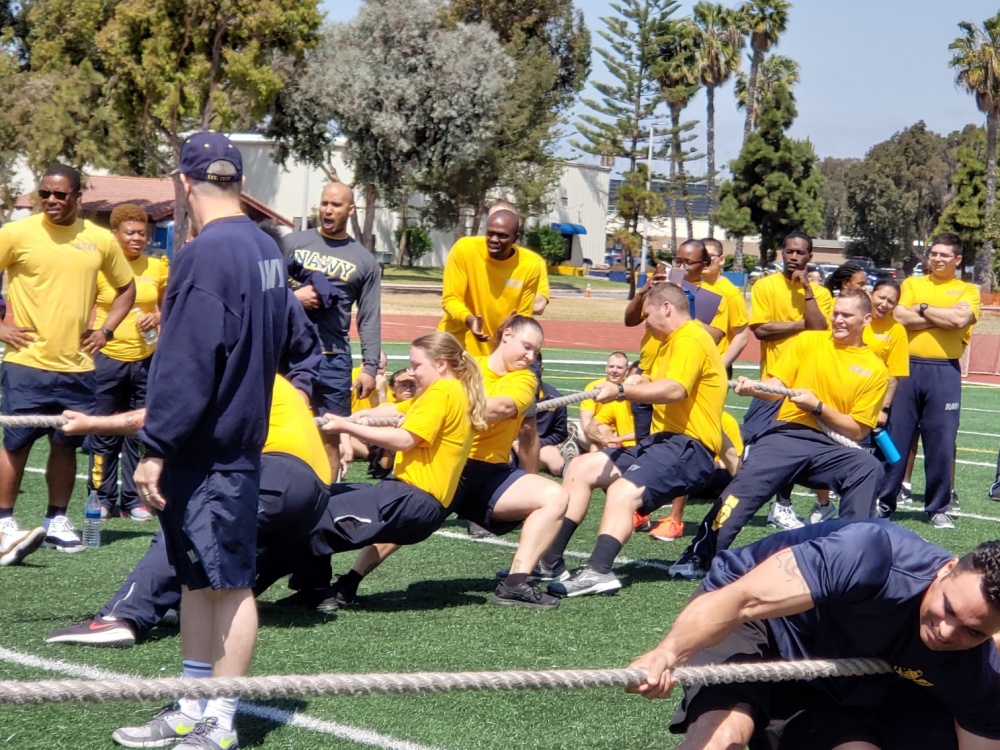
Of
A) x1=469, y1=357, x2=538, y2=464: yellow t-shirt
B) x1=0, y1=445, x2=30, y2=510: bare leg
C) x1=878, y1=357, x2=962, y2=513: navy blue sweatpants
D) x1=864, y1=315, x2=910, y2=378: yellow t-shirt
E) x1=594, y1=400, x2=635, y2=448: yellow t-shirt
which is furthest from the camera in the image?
x1=594, y1=400, x2=635, y2=448: yellow t-shirt

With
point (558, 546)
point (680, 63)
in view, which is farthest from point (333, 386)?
point (680, 63)

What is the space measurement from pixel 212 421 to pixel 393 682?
4.08 feet

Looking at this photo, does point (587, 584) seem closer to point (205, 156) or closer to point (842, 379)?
point (842, 379)

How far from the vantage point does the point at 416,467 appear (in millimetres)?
6355

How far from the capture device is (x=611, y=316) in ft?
131

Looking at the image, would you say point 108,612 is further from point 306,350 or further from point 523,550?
point 523,550

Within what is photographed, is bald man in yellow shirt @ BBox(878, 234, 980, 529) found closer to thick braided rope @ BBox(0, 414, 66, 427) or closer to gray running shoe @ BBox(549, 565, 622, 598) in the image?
gray running shoe @ BBox(549, 565, 622, 598)

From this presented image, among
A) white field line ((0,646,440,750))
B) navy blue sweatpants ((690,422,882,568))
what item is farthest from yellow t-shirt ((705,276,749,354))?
white field line ((0,646,440,750))

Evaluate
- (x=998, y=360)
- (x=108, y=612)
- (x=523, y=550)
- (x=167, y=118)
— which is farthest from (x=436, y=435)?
(x=167, y=118)

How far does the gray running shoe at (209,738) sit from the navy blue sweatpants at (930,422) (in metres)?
6.73

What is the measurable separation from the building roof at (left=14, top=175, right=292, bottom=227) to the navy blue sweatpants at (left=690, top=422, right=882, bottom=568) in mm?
43192

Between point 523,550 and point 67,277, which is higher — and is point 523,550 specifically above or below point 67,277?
below

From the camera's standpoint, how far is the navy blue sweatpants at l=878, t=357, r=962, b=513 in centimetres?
990

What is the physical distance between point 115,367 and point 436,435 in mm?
3131
